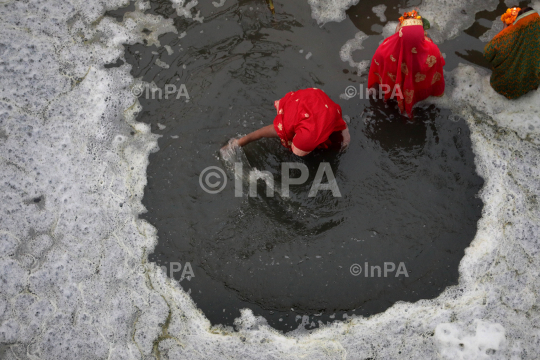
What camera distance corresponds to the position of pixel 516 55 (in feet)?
7.65

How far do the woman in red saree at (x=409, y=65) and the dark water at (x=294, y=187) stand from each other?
187 mm

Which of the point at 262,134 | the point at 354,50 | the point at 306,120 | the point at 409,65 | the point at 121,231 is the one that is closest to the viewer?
the point at 306,120

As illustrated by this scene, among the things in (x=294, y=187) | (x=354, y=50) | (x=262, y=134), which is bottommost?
(x=294, y=187)

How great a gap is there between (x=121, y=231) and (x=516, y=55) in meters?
2.81

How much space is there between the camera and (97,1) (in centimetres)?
297

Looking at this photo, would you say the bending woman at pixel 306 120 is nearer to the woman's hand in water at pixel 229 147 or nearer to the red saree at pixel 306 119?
the red saree at pixel 306 119

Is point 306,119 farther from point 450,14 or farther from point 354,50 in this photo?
point 450,14

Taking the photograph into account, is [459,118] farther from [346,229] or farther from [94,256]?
[94,256]

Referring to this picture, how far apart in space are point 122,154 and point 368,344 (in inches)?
83.1

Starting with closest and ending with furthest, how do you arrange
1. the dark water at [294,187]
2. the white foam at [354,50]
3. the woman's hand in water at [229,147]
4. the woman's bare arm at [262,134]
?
the woman's bare arm at [262,134] → the dark water at [294,187] → the woman's hand in water at [229,147] → the white foam at [354,50]

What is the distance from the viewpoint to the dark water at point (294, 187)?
2.45 m

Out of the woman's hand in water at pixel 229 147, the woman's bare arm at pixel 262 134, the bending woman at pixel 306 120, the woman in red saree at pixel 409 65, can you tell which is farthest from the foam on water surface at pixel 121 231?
the bending woman at pixel 306 120

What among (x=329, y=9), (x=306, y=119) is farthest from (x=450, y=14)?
(x=306, y=119)

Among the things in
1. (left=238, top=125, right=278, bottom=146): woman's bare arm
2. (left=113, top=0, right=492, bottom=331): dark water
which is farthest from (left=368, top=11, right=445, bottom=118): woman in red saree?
(left=238, top=125, right=278, bottom=146): woman's bare arm
